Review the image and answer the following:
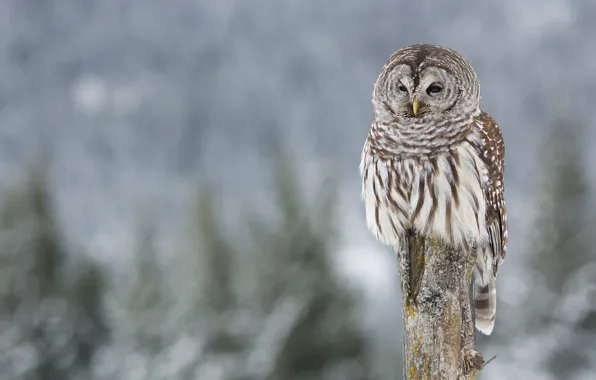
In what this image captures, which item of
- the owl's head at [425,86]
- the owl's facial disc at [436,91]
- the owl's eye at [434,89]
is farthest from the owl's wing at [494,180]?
the owl's eye at [434,89]

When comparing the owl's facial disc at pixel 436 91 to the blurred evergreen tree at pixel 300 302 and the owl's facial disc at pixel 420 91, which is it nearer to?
the owl's facial disc at pixel 420 91

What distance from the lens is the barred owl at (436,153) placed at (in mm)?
6879

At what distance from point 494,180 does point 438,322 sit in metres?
2.16

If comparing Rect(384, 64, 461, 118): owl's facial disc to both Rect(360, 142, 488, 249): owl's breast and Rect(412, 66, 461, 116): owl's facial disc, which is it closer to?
Rect(412, 66, 461, 116): owl's facial disc

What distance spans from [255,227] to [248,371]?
4.81 metres

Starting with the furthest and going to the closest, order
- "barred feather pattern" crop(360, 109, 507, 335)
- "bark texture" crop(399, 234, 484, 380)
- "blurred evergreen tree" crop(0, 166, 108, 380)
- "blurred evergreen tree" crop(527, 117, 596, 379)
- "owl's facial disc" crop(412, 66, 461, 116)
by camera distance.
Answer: "blurred evergreen tree" crop(0, 166, 108, 380) → "blurred evergreen tree" crop(527, 117, 596, 379) → "barred feather pattern" crop(360, 109, 507, 335) → "owl's facial disc" crop(412, 66, 461, 116) → "bark texture" crop(399, 234, 484, 380)

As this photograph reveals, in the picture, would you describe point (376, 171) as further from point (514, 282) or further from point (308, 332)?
point (514, 282)

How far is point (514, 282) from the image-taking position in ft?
77.8

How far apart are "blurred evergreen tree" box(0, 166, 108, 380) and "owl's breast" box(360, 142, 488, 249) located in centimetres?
1880

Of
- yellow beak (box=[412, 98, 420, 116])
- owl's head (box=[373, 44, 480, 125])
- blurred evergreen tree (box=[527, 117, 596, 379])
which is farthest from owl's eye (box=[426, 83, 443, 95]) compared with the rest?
blurred evergreen tree (box=[527, 117, 596, 379])

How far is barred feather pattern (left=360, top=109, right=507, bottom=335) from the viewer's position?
22.9ft

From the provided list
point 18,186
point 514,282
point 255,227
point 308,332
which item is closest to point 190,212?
point 255,227

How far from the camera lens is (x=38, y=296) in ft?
79.7

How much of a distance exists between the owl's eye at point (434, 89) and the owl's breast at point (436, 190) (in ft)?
1.81
